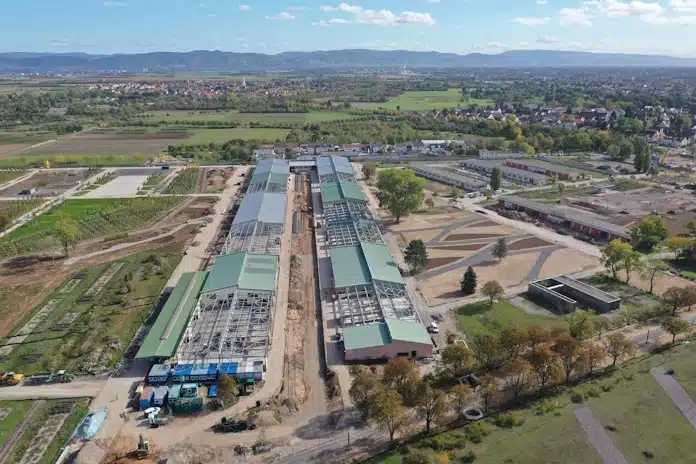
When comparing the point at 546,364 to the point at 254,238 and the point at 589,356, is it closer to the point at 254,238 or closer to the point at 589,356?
the point at 589,356

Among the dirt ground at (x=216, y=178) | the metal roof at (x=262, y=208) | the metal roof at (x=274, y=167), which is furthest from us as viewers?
the metal roof at (x=274, y=167)

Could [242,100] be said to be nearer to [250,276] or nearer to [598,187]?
[598,187]

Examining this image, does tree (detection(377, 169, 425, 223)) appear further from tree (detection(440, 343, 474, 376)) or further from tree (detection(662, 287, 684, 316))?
tree (detection(440, 343, 474, 376))

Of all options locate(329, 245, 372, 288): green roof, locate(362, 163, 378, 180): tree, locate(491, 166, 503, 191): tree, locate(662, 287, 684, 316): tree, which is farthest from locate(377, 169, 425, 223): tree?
locate(662, 287, 684, 316): tree

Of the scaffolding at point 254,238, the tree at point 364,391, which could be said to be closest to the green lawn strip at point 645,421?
the tree at point 364,391

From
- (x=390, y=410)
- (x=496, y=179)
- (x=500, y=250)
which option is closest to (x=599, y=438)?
(x=390, y=410)

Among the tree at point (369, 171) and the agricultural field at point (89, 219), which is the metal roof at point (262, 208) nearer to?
the agricultural field at point (89, 219)
